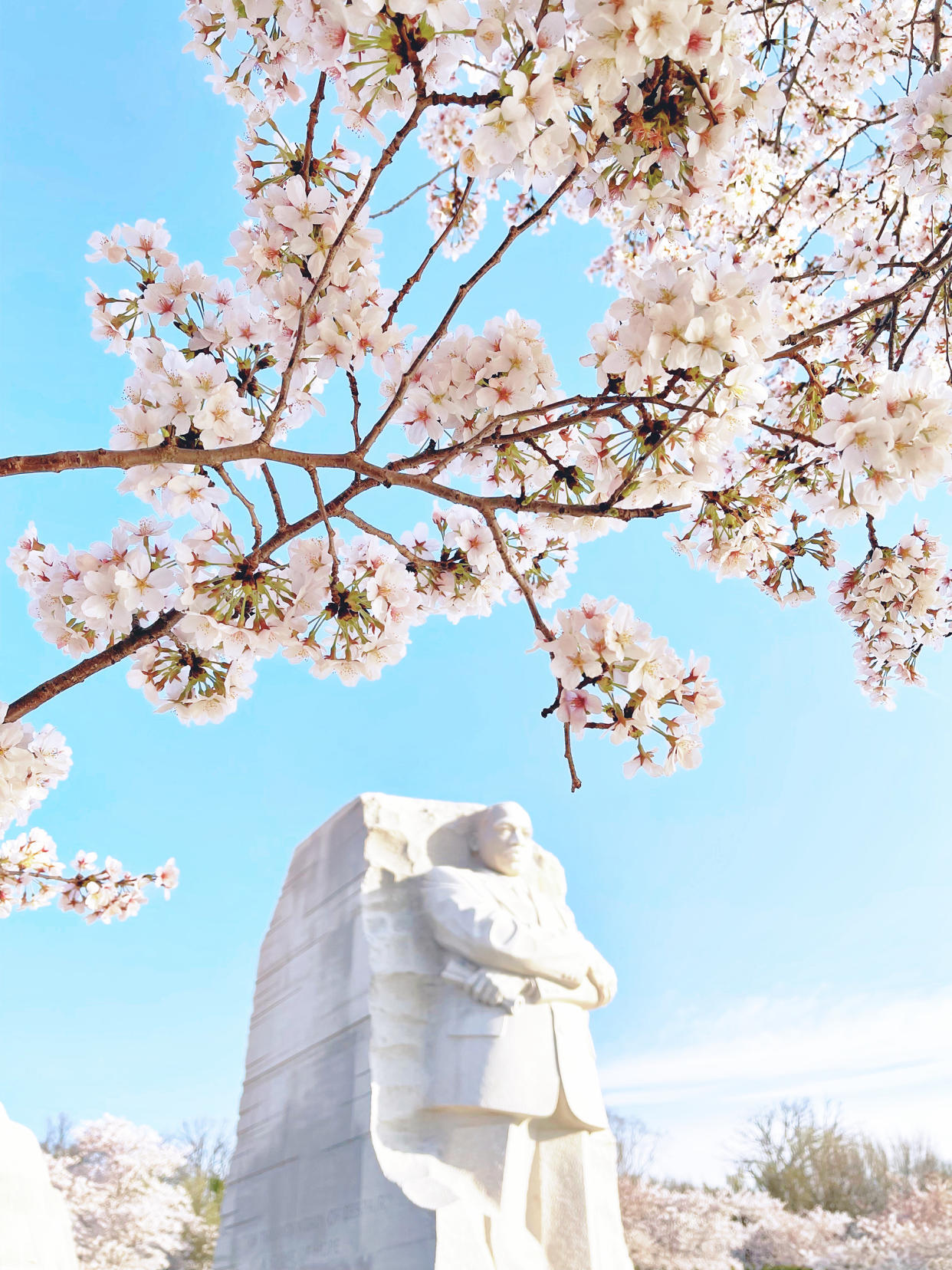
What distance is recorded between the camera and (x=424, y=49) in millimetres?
1079

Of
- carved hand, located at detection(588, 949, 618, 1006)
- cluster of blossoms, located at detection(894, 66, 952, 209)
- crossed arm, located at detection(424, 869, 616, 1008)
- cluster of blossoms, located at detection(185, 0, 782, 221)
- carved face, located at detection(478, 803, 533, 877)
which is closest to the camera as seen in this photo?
cluster of blossoms, located at detection(185, 0, 782, 221)

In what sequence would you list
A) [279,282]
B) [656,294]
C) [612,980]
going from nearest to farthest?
1. [656,294]
2. [279,282]
3. [612,980]

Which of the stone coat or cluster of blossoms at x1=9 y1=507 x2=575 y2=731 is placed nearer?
cluster of blossoms at x1=9 y1=507 x2=575 y2=731

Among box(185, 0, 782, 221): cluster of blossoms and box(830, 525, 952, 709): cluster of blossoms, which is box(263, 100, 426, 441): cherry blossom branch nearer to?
box(185, 0, 782, 221): cluster of blossoms

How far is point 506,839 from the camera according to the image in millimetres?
4023

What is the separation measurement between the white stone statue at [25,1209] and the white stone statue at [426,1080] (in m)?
1.12

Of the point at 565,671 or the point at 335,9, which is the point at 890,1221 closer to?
the point at 565,671

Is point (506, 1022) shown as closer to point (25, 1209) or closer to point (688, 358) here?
point (25, 1209)

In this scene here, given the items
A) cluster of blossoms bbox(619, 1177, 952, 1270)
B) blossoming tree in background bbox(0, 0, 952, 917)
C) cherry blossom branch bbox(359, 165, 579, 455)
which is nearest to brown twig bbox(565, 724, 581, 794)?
blossoming tree in background bbox(0, 0, 952, 917)

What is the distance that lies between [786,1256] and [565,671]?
1069 centimetres

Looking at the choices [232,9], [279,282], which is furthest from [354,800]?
[232,9]

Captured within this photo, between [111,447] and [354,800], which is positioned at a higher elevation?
[354,800]

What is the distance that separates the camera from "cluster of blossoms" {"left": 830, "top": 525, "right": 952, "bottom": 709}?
1.86 m

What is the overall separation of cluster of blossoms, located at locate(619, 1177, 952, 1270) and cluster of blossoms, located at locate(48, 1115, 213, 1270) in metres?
4.92
